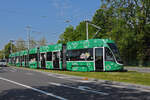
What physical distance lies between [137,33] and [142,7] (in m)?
5.00

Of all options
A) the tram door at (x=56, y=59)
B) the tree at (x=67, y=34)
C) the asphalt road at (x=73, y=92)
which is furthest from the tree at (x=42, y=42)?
the asphalt road at (x=73, y=92)

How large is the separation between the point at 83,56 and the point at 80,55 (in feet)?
1.71

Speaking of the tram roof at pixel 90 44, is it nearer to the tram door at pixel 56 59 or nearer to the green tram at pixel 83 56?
the green tram at pixel 83 56

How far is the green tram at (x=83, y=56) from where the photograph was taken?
66.4ft

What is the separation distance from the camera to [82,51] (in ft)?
73.4

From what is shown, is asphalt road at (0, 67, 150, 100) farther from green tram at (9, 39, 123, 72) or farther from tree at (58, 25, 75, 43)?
tree at (58, 25, 75, 43)

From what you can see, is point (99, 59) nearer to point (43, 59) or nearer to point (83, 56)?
point (83, 56)

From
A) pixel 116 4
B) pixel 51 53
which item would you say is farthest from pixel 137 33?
pixel 51 53

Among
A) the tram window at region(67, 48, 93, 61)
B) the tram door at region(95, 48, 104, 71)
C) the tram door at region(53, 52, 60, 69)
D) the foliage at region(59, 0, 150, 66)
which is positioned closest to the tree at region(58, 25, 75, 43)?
the foliage at region(59, 0, 150, 66)

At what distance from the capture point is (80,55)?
22531mm

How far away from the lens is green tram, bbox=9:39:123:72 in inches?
797

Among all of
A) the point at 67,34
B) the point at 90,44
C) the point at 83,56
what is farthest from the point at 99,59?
the point at 67,34

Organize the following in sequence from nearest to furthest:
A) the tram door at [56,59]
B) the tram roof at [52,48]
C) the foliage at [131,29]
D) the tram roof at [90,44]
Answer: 1. the tram roof at [90,44]
2. the tram roof at [52,48]
3. the tram door at [56,59]
4. the foliage at [131,29]

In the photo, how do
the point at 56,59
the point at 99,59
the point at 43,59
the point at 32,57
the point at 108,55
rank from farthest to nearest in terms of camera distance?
Result: the point at 32,57
the point at 43,59
the point at 56,59
the point at 99,59
the point at 108,55
